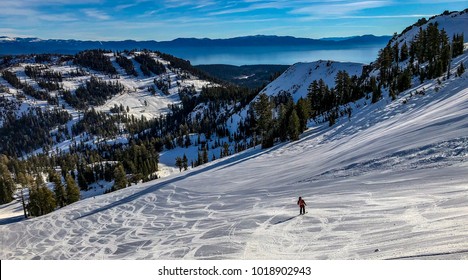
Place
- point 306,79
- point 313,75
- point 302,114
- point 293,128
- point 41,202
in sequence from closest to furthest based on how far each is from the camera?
point 293,128, point 302,114, point 41,202, point 306,79, point 313,75

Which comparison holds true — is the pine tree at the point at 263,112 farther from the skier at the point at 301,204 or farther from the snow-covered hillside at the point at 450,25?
the snow-covered hillside at the point at 450,25

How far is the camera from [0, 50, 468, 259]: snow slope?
12.2 meters

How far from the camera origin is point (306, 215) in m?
17.2

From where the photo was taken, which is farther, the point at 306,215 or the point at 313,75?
the point at 313,75

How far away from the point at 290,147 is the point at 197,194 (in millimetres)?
21011

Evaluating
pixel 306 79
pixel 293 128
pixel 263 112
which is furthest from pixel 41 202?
pixel 306 79

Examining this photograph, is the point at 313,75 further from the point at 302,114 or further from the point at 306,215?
the point at 306,215

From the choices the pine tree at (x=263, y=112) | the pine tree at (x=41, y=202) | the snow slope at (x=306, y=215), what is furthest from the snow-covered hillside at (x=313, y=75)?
the snow slope at (x=306, y=215)

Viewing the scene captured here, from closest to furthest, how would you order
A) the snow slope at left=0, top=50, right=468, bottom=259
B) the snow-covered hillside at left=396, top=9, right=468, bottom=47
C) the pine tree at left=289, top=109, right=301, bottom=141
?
the snow slope at left=0, top=50, right=468, bottom=259
the pine tree at left=289, top=109, right=301, bottom=141
the snow-covered hillside at left=396, top=9, right=468, bottom=47

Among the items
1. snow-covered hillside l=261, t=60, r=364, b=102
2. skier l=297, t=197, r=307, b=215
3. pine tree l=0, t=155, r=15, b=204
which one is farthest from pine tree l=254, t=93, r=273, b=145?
snow-covered hillside l=261, t=60, r=364, b=102

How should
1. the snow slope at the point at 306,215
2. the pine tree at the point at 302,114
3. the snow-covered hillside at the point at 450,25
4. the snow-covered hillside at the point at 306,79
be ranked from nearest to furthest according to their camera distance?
the snow slope at the point at 306,215
the pine tree at the point at 302,114
the snow-covered hillside at the point at 450,25
the snow-covered hillside at the point at 306,79

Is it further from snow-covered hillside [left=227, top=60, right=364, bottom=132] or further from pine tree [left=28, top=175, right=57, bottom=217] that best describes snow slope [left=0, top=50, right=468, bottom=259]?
snow-covered hillside [left=227, top=60, right=364, bottom=132]

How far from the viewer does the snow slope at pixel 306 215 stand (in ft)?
39.9

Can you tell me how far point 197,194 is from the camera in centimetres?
3181
